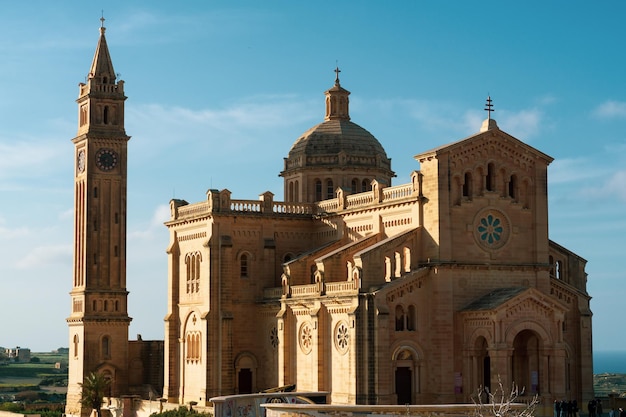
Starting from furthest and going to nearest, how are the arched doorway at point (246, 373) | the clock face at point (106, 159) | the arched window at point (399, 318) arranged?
the clock face at point (106, 159) → the arched doorway at point (246, 373) → the arched window at point (399, 318)

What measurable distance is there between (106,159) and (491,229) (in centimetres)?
3020

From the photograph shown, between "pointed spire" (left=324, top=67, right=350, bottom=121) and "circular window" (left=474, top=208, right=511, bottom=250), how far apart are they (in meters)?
20.4

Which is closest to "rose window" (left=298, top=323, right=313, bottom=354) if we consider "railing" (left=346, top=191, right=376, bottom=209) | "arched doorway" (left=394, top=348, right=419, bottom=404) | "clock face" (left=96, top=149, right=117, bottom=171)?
"arched doorway" (left=394, top=348, right=419, bottom=404)

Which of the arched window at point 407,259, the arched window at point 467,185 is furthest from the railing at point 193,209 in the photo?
the arched window at point 467,185

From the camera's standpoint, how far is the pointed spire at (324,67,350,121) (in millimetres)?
83938

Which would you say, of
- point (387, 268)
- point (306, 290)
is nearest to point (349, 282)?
point (387, 268)

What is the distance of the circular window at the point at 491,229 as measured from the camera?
65.4m

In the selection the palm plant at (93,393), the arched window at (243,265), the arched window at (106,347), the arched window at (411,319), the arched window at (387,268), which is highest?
the arched window at (243,265)

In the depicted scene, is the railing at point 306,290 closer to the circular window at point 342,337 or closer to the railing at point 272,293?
the railing at point 272,293

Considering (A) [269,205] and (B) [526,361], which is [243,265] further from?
(B) [526,361]

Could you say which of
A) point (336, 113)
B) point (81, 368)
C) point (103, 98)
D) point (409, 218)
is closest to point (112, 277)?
point (81, 368)

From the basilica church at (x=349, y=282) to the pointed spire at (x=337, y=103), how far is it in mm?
115

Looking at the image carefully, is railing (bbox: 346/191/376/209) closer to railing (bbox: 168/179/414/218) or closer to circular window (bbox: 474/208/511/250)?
railing (bbox: 168/179/414/218)

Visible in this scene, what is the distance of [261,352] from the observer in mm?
74250
